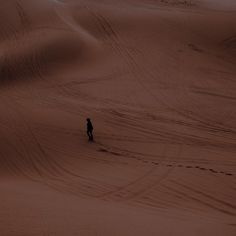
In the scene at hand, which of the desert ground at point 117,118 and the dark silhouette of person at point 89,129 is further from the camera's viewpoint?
the dark silhouette of person at point 89,129

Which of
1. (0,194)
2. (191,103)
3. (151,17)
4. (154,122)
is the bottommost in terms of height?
(0,194)

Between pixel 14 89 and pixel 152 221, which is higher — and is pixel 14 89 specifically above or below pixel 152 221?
above

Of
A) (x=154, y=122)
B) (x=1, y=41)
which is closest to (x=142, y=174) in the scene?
(x=154, y=122)

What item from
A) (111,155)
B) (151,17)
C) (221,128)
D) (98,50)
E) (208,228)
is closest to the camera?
(208,228)

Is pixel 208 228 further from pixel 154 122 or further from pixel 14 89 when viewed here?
pixel 14 89

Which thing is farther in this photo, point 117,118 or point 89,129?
point 117,118

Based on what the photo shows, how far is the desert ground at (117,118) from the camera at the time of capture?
7.35m

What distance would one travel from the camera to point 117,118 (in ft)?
42.0

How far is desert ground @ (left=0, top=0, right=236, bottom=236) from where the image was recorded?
735 centimetres

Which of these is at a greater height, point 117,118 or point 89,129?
point 117,118

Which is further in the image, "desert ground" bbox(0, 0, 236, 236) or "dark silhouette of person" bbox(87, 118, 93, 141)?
"dark silhouette of person" bbox(87, 118, 93, 141)

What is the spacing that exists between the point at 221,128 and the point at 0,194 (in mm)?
7116

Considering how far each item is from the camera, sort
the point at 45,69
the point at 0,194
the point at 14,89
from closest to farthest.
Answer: the point at 0,194 < the point at 14,89 < the point at 45,69

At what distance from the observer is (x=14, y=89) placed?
1520 cm
